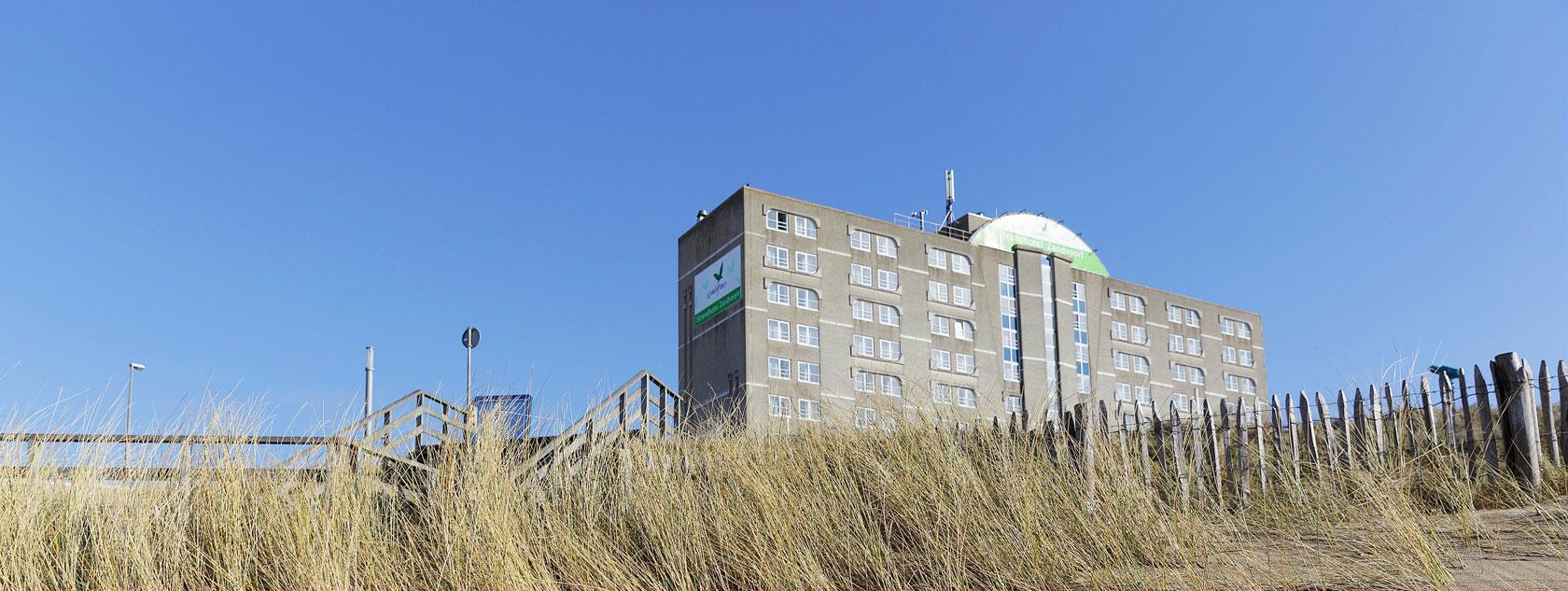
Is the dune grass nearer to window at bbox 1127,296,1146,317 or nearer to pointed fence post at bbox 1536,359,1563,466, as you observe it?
pointed fence post at bbox 1536,359,1563,466

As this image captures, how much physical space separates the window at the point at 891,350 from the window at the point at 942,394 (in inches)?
2015

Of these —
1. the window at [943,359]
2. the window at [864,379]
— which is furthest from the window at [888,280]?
the window at [864,379]

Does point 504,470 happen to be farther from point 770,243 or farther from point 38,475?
point 770,243

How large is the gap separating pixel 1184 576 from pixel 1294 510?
99.6 inches

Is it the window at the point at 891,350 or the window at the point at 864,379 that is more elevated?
the window at the point at 891,350

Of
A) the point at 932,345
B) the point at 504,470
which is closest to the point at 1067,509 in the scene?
the point at 504,470

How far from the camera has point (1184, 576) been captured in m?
6.45

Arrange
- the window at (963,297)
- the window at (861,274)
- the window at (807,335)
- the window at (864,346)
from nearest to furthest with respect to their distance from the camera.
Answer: the window at (807,335) < the window at (864,346) < the window at (861,274) < the window at (963,297)

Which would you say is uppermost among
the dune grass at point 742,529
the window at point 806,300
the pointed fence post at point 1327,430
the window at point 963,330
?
the window at point 806,300

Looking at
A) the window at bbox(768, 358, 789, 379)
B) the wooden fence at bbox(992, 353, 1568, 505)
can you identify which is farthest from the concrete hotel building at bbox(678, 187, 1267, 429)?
the wooden fence at bbox(992, 353, 1568, 505)

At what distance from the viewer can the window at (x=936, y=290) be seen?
6346 centimetres

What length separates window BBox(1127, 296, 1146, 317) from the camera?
73625 mm

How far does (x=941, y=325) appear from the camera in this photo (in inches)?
2501

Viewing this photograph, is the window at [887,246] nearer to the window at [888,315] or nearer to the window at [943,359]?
the window at [888,315]
